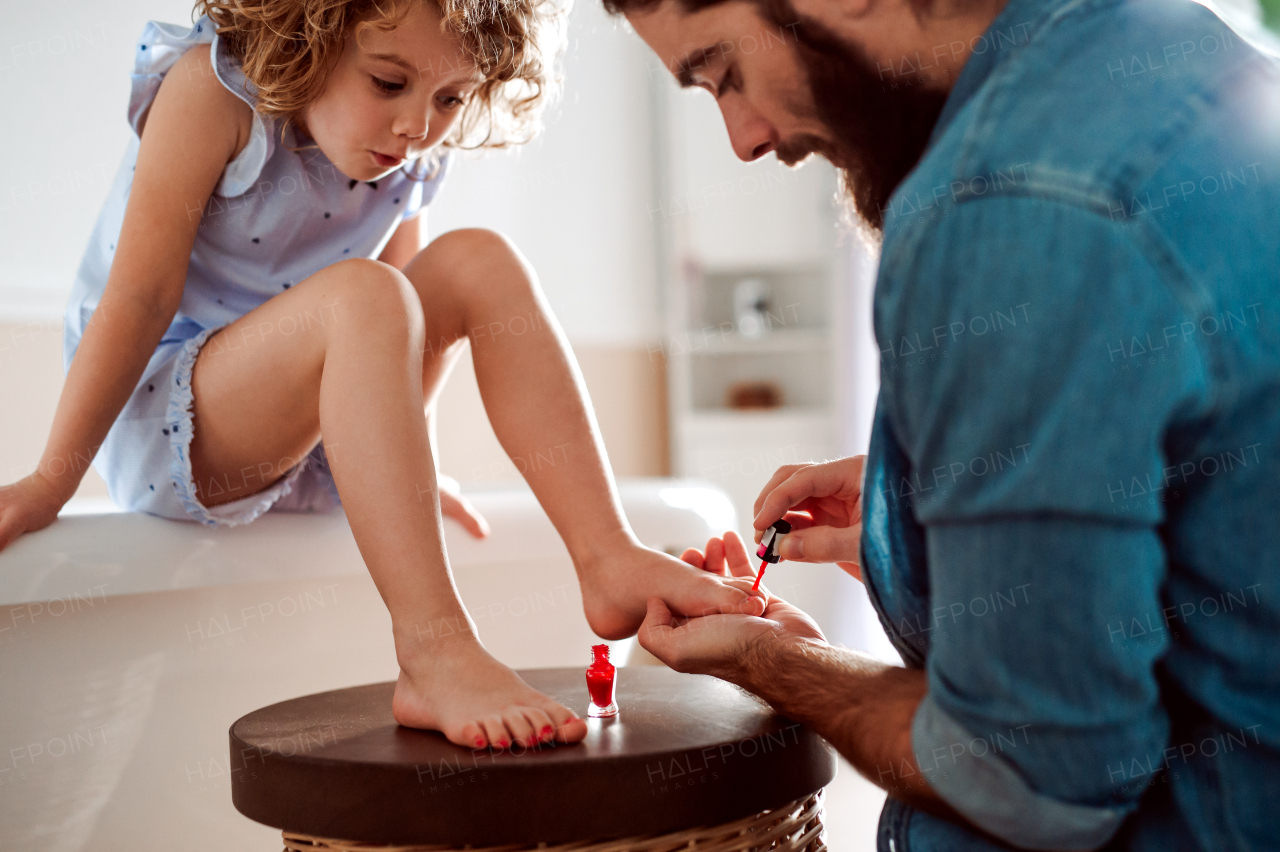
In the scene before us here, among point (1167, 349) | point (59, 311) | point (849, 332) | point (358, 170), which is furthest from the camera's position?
point (849, 332)

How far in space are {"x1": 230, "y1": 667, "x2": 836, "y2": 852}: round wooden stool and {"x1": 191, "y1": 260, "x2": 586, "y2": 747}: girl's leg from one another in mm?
42

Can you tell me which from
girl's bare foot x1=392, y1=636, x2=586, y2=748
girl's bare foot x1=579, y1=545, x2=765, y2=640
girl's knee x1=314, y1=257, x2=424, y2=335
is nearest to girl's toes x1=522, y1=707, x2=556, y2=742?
girl's bare foot x1=392, y1=636, x2=586, y2=748

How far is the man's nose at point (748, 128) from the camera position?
0.75m

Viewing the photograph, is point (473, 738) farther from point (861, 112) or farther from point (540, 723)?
point (861, 112)

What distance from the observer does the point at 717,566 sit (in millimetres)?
1028

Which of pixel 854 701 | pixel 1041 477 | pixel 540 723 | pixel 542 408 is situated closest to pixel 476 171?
pixel 542 408

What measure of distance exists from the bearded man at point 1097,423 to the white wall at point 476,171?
1.39 ft

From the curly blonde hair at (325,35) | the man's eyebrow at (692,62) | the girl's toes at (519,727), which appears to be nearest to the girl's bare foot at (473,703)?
the girl's toes at (519,727)

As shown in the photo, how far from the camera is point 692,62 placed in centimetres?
74

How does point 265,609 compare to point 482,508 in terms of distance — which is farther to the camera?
point 482,508

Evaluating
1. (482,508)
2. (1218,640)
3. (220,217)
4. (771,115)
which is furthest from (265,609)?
(1218,640)

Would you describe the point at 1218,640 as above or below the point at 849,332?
above

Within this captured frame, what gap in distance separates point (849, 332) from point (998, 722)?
264 centimetres

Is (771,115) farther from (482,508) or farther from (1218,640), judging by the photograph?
(482,508)
